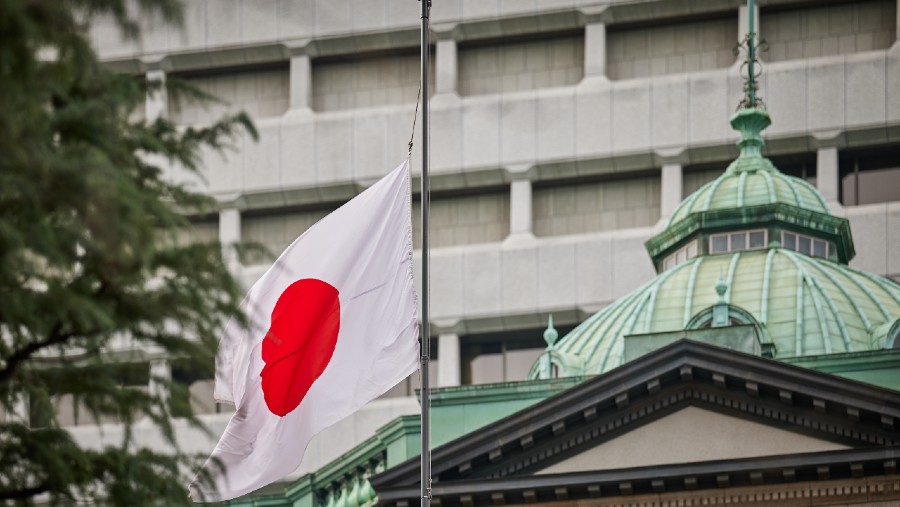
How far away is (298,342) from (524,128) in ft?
140

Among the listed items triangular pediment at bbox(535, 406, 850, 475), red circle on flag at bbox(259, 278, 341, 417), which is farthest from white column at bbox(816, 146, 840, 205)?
red circle on flag at bbox(259, 278, 341, 417)

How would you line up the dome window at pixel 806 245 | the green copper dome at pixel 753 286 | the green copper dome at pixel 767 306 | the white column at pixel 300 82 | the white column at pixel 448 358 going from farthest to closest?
the white column at pixel 300 82, the white column at pixel 448 358, the dome window at pixel 806 245, the green copper dome at pixel 767 306, the green copper dome at pixel 753 286

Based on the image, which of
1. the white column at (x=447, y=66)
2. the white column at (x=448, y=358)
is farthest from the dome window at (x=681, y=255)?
the white column at (x=447, y=66)

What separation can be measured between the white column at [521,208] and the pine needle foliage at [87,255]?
53975mm

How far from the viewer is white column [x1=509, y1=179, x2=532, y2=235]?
7462 cm

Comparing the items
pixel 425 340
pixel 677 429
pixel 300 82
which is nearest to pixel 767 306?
pixel 677 429

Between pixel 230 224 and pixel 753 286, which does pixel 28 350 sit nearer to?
pixel 753 286

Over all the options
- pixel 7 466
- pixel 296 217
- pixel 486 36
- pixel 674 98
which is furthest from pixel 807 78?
pixel 7 466

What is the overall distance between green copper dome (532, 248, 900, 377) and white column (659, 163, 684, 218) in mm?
19815

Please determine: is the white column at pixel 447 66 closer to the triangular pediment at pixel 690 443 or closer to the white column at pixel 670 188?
the white column at pixel 670 188

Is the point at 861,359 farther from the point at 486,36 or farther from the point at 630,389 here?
the point at 486,36

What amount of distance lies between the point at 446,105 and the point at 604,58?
199 inches

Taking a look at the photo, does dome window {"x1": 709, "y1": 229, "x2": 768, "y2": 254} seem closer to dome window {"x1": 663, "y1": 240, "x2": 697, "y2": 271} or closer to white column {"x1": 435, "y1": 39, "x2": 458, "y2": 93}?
dome window {"x1": 663, "y1": 240, "x2": 697, "y2": 271}

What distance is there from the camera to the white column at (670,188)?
73.1 metres
